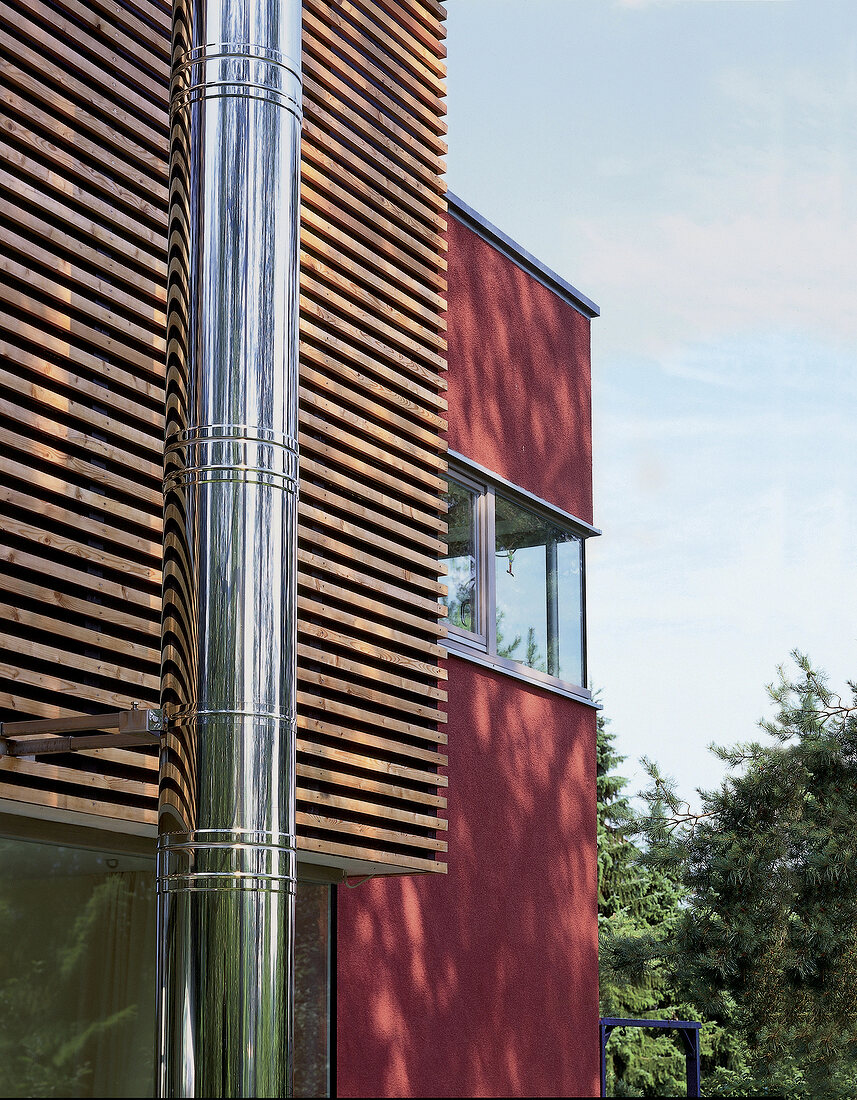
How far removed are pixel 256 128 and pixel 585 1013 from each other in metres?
6.48

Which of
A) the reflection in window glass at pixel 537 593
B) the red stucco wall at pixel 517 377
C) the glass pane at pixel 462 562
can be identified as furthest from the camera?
the reflection in window glass at pixel 537 593

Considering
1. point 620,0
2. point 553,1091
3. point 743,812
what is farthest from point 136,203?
point 620,0

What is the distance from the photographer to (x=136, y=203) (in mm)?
5418

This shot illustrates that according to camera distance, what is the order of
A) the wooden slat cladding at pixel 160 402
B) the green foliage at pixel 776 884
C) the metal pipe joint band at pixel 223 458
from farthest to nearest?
the green foliage at pixel 776 884 < the wooden slat cladding at pixel 160 402 < the metal pipe joint band at pixel 223 458

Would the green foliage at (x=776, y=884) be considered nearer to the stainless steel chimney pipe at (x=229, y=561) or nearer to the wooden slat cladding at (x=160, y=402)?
the wooden slat cladding at (x=160, y=402)

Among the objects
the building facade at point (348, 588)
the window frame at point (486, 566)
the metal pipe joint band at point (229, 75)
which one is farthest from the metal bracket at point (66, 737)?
the window frame at point (486, 566)

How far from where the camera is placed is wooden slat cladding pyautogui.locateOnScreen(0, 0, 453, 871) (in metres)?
4.85

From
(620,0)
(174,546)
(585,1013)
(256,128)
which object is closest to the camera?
(174,546)

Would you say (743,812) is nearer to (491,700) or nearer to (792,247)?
(491,700)

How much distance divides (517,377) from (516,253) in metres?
0.80

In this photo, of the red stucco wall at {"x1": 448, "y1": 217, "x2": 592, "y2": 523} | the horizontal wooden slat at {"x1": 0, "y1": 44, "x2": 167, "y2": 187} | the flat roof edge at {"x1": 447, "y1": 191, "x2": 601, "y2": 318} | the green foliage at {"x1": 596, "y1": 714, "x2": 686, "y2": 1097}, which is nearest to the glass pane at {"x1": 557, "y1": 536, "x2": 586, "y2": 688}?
the red stucco wall at {"x1": 448, "y1": 217, "x2": 592, "y2": 523}

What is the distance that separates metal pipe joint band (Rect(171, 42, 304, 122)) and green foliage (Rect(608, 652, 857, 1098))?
7.24 m

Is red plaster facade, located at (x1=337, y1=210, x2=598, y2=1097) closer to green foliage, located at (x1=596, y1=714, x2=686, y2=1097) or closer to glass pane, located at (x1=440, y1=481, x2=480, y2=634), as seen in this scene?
glass pane, located at (x1=440, y1=481, x2=480, y2=634)

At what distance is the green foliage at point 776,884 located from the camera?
1023cm
